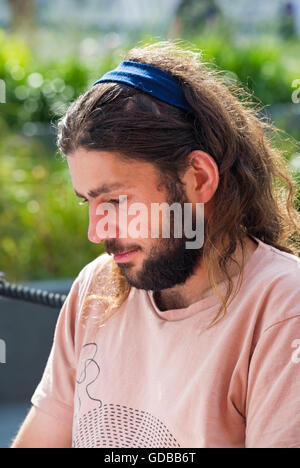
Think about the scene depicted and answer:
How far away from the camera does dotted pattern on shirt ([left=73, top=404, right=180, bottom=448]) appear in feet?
5.70

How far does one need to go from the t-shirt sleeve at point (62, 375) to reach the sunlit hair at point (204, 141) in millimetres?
173

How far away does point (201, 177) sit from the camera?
177cm

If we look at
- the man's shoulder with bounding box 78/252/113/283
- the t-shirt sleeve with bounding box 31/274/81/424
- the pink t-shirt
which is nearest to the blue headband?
the pink t-shirt

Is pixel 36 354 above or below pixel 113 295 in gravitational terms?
below

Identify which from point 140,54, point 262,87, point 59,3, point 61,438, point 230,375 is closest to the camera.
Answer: point 230,375

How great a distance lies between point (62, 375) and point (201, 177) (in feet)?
2.24

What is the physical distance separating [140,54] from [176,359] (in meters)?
0.73

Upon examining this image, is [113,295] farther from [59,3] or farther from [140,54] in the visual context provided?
[59,3]

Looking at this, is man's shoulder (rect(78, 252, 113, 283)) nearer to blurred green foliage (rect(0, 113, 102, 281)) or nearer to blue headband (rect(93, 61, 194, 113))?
blue headband (rect(93, 61, 194, 113))

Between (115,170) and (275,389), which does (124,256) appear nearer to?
(115,170)

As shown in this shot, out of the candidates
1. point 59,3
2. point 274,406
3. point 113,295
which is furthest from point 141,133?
point 59,3

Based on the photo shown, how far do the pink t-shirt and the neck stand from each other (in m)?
0.03

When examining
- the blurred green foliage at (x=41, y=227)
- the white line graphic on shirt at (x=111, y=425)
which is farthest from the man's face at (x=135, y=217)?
the blurred green foliage at (x=41, y=227)

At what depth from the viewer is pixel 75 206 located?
4.23 meters
